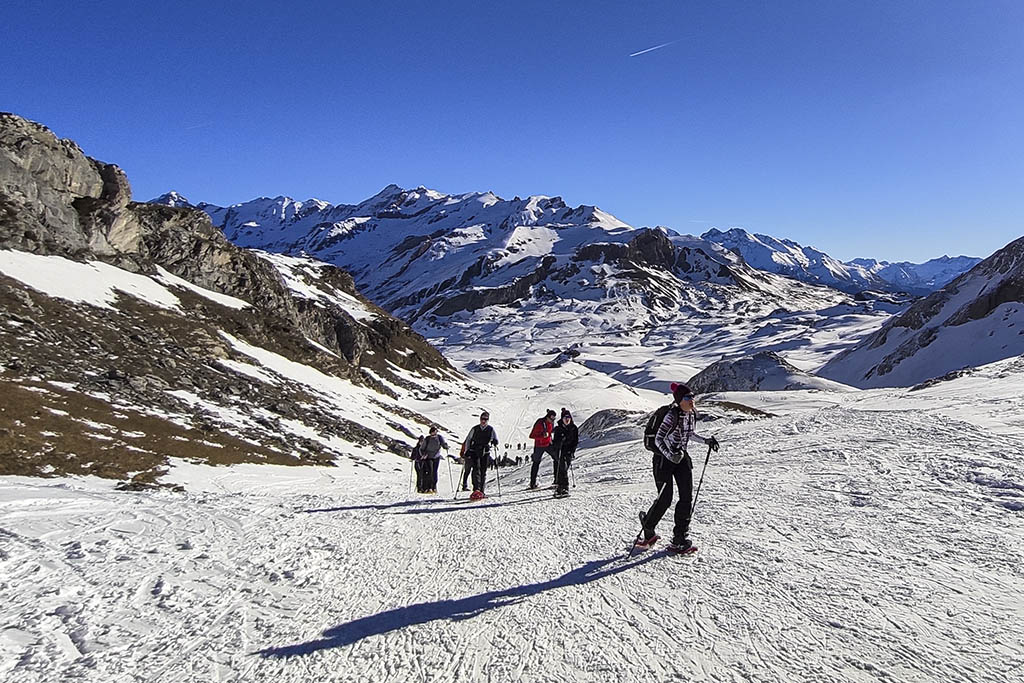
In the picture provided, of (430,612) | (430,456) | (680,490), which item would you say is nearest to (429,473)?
(430,456)

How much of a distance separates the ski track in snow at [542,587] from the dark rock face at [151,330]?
11.1m

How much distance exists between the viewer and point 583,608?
6902 millimetres

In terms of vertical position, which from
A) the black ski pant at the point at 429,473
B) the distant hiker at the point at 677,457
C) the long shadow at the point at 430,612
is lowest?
the black ski pant at the point at 429,473

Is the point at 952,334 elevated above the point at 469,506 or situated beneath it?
elevated above

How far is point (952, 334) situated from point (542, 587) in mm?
90942

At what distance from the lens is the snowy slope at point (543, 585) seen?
566cm

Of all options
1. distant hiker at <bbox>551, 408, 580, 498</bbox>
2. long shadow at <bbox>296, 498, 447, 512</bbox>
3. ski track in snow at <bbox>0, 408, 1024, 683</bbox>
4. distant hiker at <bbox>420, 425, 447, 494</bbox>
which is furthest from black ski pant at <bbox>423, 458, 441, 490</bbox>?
distant hiker at <bbox>551, 408, 580, 498</bbox>

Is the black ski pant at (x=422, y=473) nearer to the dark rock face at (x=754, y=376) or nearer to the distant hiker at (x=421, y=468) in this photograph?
the distant hiker at (x=421, y=468)

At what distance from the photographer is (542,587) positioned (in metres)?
7.67

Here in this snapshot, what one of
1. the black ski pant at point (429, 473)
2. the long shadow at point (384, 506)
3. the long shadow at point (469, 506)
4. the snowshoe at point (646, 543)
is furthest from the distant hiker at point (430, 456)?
the snowshoe at point (646, 543)

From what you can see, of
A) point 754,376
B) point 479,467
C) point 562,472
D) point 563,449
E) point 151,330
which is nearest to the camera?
point 562,472

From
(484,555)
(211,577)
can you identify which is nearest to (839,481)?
(484,555)

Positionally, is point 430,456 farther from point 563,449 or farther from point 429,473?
point 563,449

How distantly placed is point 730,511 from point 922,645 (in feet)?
17.4
